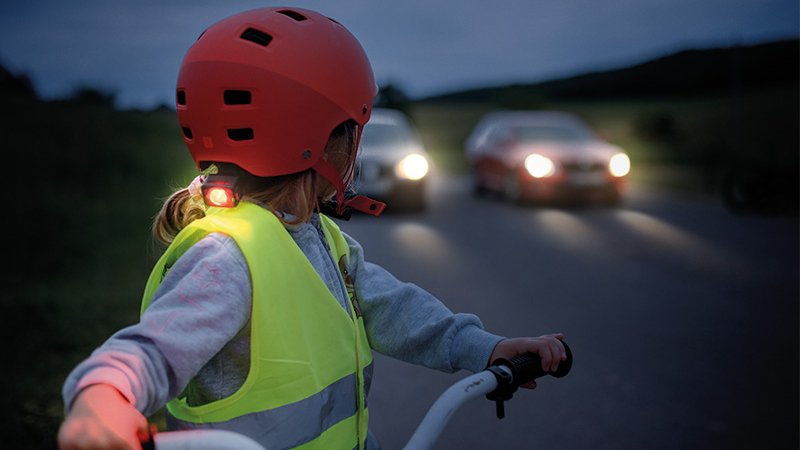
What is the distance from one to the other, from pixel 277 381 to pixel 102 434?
18.8 inches

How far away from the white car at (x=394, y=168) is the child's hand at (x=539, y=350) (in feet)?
37.5

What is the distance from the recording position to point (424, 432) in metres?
1.42

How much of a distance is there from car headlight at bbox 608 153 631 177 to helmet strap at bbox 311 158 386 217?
13.3 meters

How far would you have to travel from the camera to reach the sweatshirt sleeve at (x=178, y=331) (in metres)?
1.29

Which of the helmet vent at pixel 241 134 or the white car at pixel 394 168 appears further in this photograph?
the white car at pixel 394 168

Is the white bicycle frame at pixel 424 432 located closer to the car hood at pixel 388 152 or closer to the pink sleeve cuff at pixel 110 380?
the pink sleeve cuff at pixel 110 380

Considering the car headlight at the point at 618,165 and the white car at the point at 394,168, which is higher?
the car headlight at the point at 618,165

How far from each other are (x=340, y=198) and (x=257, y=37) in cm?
47

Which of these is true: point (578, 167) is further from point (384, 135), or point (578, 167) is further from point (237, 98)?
point (237, 98)

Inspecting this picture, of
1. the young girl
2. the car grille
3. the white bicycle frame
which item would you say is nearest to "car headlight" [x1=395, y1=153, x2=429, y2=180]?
A: the car grille

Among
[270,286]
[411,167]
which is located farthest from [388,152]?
[270,286]

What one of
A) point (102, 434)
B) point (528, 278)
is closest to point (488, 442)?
point (102, 434)

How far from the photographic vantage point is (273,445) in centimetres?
163

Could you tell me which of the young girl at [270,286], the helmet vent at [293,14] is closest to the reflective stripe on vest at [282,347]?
the young girl at [270,286]
